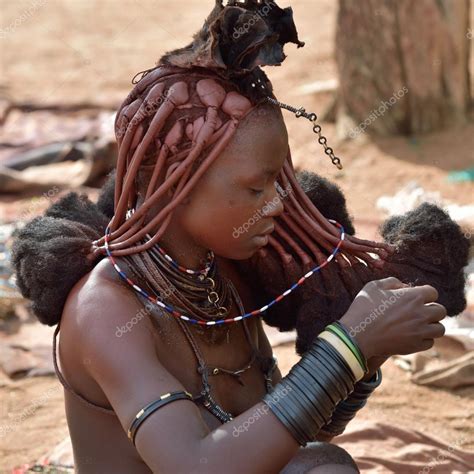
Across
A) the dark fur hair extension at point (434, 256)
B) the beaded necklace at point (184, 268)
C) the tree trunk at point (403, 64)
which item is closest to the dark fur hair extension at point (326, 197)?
the beaded necklace at point (184, 268)

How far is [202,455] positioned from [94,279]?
63 cm

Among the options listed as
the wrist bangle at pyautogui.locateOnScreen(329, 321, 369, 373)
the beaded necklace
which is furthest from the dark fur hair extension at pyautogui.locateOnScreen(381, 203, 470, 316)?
the wrist bangle at pyautogui.locateOnScreen(329, 321, 369, 373)

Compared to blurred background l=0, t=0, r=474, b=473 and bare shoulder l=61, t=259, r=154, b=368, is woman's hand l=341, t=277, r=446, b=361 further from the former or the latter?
blurred background l=0, t=0, r=474, b=473

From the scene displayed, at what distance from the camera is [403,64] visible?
8.44m

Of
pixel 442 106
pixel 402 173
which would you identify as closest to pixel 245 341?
pixel 402 173

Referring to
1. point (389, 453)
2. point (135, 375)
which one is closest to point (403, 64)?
point (389, 453)

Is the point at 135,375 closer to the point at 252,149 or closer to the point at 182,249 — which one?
the point at 182,249

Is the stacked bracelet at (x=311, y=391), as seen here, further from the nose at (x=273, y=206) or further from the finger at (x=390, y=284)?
the nose at (x=273, y=206)

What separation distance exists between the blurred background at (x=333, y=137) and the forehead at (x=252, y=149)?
1817 millimetres

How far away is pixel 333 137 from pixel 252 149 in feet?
20.9

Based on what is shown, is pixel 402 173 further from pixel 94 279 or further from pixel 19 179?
pixel 94 279

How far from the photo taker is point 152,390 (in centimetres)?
268

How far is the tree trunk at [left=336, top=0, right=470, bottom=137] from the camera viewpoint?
8320mm

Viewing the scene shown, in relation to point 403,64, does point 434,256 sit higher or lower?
higher
